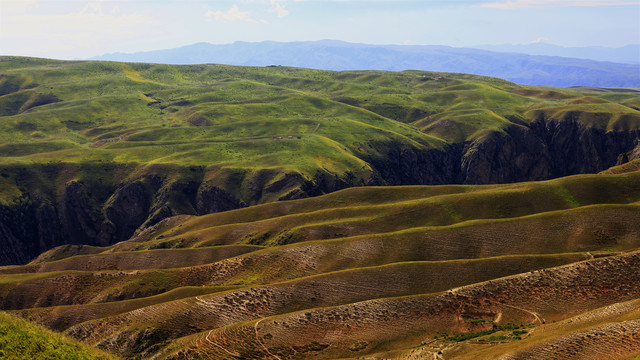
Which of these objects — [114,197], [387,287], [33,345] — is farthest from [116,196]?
[33,345]

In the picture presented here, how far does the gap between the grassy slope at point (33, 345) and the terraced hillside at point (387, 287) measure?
1485cm

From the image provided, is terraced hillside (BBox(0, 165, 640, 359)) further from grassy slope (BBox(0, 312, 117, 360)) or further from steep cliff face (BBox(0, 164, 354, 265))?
steep cliff face (BBox(0, 164, 354, 265))

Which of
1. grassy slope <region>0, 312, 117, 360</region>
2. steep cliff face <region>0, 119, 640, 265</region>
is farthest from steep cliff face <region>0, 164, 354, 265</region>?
grassy slope <region>0, 312, 117, 360</region>

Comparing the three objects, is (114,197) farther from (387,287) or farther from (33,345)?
(33,345)

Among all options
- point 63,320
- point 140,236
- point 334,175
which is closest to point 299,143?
Answer: point 334,175

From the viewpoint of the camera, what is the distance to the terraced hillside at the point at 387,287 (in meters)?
50.4

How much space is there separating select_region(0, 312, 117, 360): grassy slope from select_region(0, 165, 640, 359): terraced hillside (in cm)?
1485

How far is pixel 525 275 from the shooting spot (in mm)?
59875

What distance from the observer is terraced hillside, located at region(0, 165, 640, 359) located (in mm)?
50438

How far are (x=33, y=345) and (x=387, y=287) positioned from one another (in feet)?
139

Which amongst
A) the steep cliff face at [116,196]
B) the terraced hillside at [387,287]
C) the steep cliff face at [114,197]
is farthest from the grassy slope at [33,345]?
the steep cliff face at [116,196]

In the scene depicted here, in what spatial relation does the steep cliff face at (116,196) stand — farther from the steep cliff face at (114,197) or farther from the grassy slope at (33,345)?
the grassy slope at (33,345)

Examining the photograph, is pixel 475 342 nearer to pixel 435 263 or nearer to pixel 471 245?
pixel 435 263

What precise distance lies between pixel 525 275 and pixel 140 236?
105532mm
